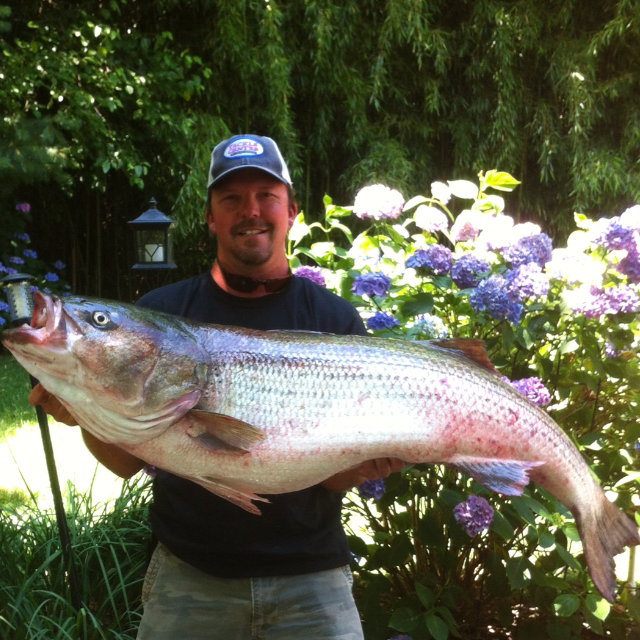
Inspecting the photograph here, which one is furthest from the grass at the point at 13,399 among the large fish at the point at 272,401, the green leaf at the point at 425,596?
the large fish at the point at 272,401

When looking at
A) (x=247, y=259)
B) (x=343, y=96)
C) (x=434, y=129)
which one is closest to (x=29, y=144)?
(x=343, y=96)

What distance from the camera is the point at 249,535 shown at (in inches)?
74.5

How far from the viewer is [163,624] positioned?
1.94 meters

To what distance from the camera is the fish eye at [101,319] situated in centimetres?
160

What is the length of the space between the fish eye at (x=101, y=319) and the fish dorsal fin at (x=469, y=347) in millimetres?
783

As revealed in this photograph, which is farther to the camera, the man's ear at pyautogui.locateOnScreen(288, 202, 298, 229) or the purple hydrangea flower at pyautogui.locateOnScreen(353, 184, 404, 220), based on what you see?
the purple hydrangea flower at pyautogui.locateOnScreen(353, 184, 404, 220)

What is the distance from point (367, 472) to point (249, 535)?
1.17 ft

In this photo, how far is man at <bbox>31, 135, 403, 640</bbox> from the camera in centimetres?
189

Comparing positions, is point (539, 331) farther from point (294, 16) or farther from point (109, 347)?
point (294, 16)

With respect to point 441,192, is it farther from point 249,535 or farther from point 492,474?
point 249,535

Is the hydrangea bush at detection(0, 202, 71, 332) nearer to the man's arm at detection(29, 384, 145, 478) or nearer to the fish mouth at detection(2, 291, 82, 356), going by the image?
the man's arm at detection(29, 384, 145, 478)

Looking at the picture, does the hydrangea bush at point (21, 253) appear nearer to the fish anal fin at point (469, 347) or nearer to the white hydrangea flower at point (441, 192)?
the white hydrangea flower at point (441, 192)

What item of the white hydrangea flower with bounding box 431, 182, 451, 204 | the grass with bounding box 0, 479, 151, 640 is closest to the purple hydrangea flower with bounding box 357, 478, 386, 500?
the grass with bounding box 0, 479, 151, 640

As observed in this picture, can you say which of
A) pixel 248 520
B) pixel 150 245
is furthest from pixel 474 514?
pixel 150 245
